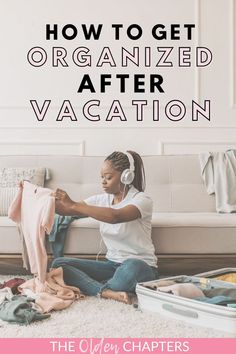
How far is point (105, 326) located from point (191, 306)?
32 cm

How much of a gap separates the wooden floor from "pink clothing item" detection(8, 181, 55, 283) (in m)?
0.34

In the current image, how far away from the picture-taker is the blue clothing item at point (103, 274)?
88.4 inches

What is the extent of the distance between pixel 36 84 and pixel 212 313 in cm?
226

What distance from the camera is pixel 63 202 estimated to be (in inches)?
86.9

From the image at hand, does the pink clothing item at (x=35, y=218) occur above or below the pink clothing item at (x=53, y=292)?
above

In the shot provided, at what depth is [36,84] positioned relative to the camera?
11.7 ft

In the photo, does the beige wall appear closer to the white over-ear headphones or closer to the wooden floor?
the wooden floor

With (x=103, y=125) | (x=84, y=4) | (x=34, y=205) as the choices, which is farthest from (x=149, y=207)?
(x=84, y=4)

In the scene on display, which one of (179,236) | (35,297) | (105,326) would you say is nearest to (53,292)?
(35,297)

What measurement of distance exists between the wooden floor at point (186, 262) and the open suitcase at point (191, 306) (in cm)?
33
